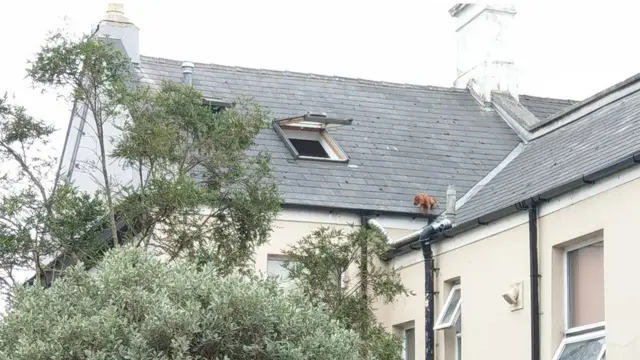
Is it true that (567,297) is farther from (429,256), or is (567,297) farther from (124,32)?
(124,32)

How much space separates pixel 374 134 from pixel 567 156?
5.82 m

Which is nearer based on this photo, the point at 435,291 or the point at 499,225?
the point at 499,225

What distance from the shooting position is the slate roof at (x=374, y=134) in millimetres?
23250

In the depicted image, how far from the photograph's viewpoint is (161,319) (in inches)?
512

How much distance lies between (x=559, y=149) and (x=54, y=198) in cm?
836

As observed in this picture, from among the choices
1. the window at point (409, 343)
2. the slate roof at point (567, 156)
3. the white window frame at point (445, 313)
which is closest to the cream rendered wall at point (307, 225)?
the slate roof at point (567, 156)

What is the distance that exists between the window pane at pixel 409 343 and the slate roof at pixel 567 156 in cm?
209

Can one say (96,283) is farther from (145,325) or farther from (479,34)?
(479,34)

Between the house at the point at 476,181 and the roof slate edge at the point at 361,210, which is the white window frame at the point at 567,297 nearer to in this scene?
the house at the point at 476,181

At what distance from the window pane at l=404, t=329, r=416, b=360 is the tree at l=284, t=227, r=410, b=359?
1.06 metres

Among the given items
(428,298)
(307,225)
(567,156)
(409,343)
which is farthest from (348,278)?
(567,156)

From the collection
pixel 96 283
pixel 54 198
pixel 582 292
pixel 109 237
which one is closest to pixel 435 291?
pixel 582 292

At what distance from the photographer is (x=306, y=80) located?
2727 centimetres

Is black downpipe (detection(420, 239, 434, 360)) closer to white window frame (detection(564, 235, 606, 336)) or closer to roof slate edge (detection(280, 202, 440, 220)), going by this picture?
roof slate edge (detection(280, 202, 440, 220))
